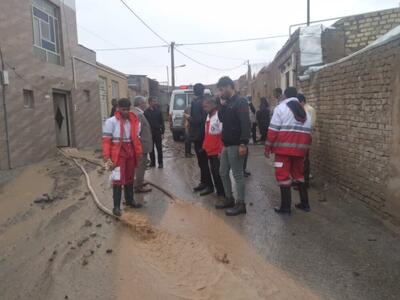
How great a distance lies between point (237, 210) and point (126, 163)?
1.74 meters

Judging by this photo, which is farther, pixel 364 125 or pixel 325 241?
pixel 364 125

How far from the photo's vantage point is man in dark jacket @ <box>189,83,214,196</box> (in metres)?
7.11

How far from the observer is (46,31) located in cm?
1412

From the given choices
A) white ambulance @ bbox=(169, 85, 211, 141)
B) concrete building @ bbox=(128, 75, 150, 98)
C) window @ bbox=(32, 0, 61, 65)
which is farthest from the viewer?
concrete building @ bbox=(128, 75, 150, 98)

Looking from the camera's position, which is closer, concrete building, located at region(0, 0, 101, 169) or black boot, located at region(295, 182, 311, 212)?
black boot, located at region(295, 182, 311, 212)

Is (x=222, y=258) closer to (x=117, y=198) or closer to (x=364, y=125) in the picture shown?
(x=117, y=198)

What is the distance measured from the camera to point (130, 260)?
4.33 m

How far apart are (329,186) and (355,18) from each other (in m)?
5.46

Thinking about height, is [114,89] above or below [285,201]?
above

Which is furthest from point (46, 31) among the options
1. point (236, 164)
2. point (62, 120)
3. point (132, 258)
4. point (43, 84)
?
point (132, 258)

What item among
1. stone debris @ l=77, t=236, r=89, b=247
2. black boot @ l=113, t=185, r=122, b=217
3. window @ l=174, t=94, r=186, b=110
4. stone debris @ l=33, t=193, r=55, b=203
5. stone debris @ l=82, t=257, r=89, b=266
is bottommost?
stone debris @ l=33, t=193, r=55, b=203

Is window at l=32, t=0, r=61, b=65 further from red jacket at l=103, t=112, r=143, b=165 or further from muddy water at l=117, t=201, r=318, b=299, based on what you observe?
muddy water at l=117, t=201, r=318, b=299

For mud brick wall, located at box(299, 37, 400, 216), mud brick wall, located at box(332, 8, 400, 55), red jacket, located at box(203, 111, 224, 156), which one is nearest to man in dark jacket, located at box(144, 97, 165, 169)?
red jacket, located at box(203, 111, 224, 156)

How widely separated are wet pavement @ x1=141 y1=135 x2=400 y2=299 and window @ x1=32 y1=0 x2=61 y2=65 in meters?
8.74
